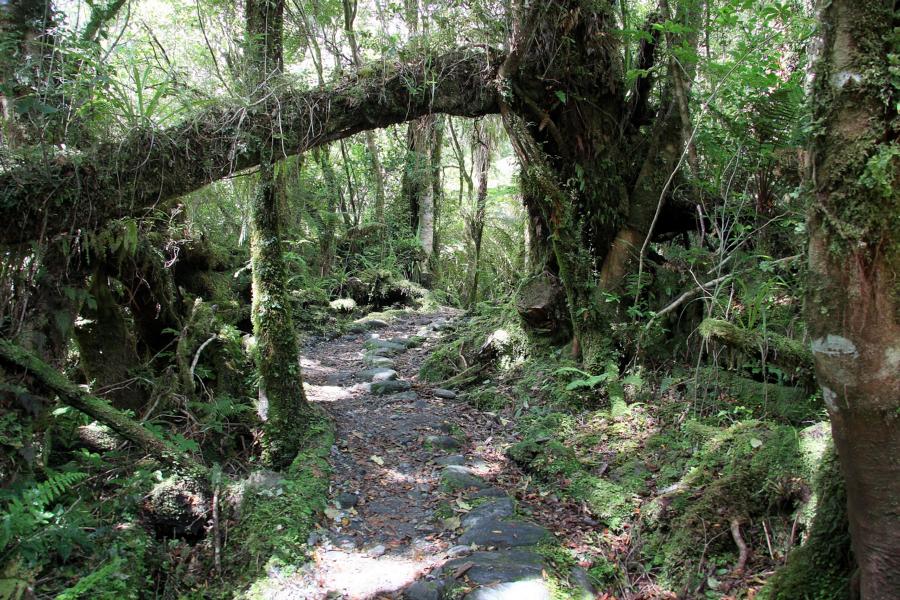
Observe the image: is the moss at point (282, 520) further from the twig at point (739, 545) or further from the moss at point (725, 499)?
the twig at point (739, 545)

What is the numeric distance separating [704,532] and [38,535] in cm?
419

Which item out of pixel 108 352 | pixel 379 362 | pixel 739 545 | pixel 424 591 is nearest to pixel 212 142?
pixel 108 352

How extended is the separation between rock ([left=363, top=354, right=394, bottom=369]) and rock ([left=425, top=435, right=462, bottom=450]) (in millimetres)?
2853

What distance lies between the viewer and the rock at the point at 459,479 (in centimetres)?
499

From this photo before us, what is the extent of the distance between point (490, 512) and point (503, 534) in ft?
1.22

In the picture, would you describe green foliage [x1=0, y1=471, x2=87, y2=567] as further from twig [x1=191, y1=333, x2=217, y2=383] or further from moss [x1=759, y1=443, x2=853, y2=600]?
moss [x1=759, y1=443, x2=853, y2=600]

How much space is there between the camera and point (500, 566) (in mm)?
3660

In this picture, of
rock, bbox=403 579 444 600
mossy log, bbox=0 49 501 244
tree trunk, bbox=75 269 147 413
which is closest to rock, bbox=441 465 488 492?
rock, bbox=403 579 444 600

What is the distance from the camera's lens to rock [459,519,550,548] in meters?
3.97

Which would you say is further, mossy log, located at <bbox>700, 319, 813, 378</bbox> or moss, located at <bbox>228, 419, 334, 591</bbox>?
mossy log, located at <bbox>700, 319, 813, 378</bbox>

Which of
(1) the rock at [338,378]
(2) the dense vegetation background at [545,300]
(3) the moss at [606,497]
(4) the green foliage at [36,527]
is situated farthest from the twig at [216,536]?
(1) the rock at [338,378]

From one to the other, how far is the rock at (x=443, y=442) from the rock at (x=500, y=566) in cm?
203

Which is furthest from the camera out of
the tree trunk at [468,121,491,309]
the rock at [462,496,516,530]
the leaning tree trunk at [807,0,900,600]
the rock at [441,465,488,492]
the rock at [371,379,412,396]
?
the tree trunk at [468,121,491,309]

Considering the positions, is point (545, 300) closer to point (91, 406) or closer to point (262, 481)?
point (262, 481)
